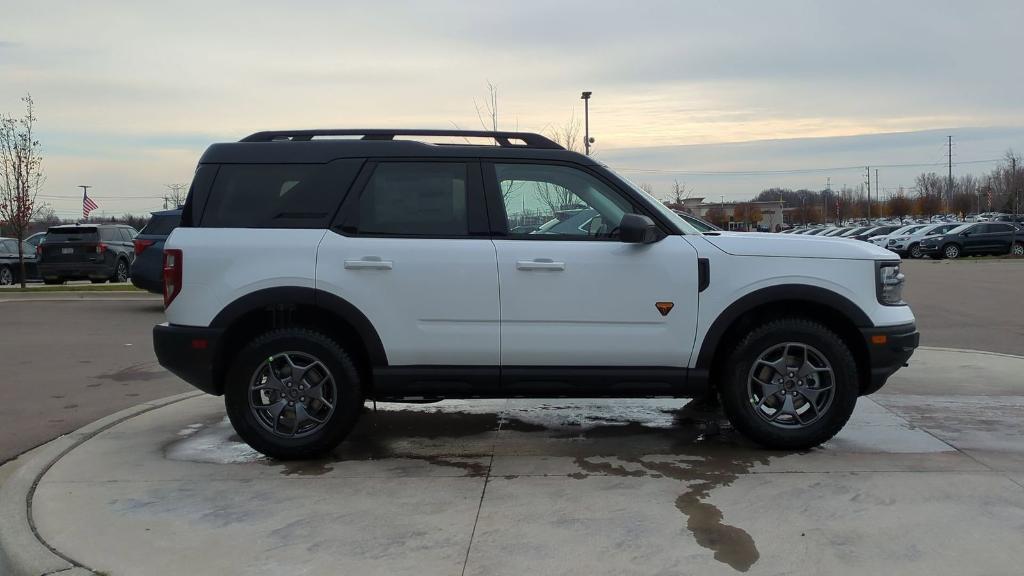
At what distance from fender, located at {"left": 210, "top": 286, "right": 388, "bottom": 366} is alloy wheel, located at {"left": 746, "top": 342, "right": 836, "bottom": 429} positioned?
238 centimetres

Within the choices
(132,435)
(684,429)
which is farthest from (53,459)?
(684,429)

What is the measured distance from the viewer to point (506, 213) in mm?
5070

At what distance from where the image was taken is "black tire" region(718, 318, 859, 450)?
4961mm

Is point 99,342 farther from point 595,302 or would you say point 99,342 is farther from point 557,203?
point 595,302

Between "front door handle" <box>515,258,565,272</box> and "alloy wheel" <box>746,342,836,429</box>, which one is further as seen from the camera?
"alloy wheel" <box>746,342,836,429</box>

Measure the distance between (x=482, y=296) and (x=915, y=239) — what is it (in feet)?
115

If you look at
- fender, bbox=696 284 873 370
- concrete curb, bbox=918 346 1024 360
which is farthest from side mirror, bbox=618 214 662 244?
concrete curb, bbox=918 346 1024 360

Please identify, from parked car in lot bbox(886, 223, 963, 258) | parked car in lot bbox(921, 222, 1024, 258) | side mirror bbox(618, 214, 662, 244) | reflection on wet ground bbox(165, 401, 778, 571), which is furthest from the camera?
parked car in lot bbox(886, 223, 963, 258)

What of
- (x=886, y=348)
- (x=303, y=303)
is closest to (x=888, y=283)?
(x=886, y=348)

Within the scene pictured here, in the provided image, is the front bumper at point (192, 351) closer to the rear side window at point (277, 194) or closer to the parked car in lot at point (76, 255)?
the rear side window at point (277, 194)

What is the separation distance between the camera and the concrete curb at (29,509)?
362 centimetres

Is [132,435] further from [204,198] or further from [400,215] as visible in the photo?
[400,215]

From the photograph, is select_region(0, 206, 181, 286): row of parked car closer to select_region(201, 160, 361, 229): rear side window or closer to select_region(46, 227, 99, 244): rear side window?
select_region(46, 227, 99, 244): rear side window

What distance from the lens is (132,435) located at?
19.2 feet
